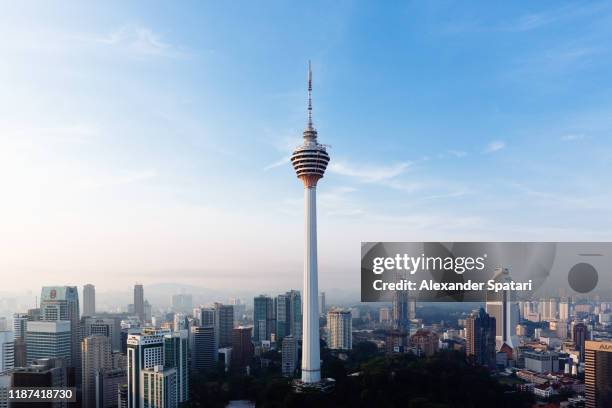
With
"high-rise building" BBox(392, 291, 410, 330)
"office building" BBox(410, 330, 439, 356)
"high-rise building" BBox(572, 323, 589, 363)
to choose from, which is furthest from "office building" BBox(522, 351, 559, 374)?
"high-rise building" BBox(392, 291, 410, 330)

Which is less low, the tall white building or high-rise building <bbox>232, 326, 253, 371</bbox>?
the tall white building

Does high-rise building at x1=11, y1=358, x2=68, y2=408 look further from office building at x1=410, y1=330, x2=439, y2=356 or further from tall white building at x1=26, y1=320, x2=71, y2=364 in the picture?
office building at x1=410, y1=330, x2=439, y2=356

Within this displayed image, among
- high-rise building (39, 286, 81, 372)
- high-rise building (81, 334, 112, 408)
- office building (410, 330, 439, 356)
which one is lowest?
office building (410, 330, 439, 356)

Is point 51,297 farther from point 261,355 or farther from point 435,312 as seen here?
point 435,312

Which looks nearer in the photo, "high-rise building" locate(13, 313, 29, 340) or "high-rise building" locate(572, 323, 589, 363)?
"high-rise building" locate(13, 313, 29, 340)

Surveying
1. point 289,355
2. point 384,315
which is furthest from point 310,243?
point 384,315

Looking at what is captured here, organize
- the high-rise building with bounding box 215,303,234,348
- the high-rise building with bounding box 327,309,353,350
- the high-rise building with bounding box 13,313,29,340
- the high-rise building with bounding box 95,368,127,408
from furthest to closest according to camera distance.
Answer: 1. the high-rise building with bounding box 215,303,234,348
2. the high-rise building with bounding box 327,309,353,350
3. the high-rise building with bounding box 13,313,29,340
4. the high-rise building with bounding box 95,368,127,408

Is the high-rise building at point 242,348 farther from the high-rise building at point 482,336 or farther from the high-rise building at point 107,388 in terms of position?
the high-rise building at point 482,336
